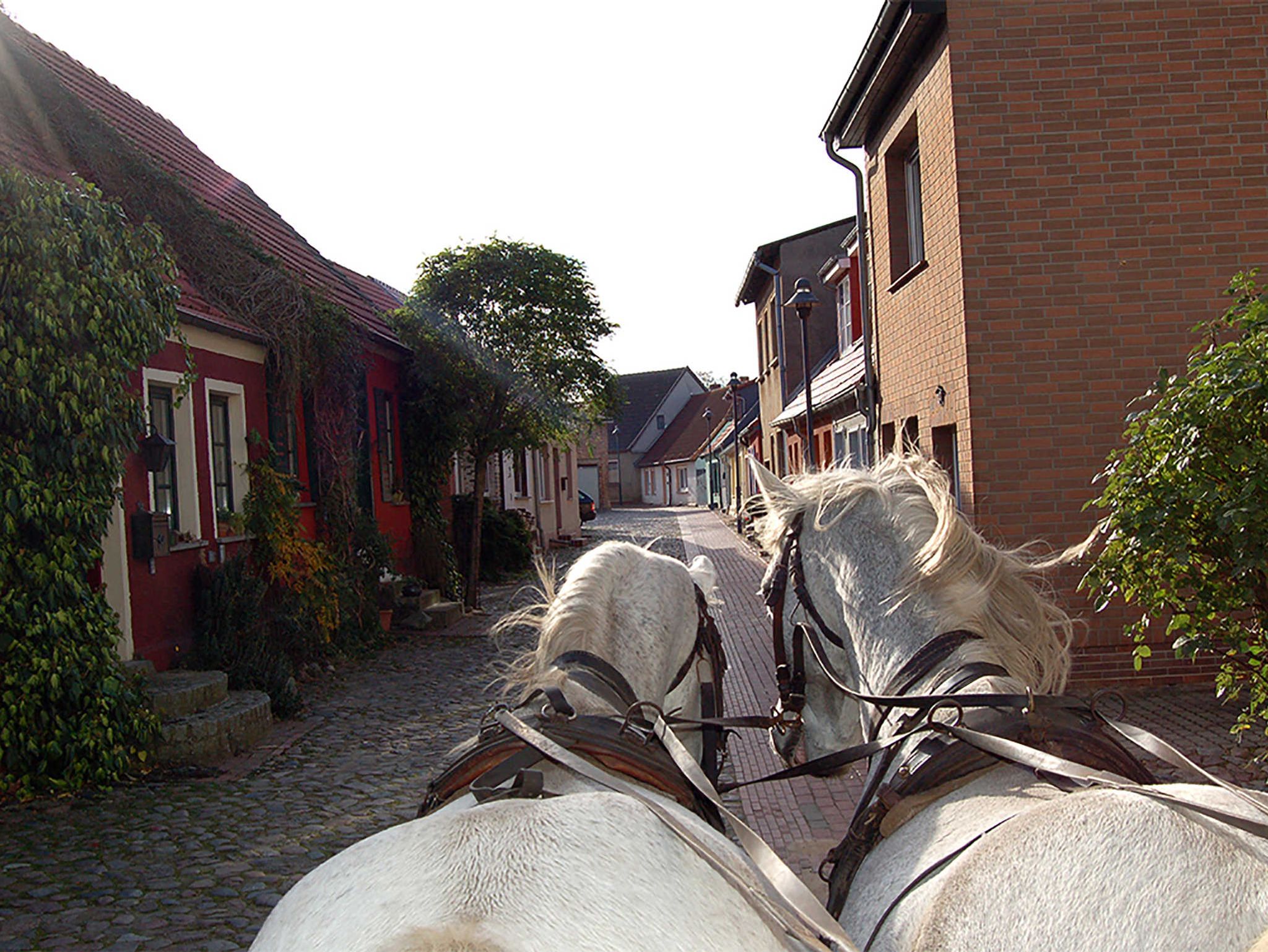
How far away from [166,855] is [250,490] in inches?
221

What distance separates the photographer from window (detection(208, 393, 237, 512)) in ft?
34.4

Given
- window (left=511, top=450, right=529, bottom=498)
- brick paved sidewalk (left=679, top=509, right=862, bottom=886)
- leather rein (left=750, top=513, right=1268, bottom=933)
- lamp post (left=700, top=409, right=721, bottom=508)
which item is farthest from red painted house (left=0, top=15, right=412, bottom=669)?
lamp post (left=700, top=409, right=721, bottom=508)

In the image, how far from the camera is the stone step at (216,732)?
706 centimetres

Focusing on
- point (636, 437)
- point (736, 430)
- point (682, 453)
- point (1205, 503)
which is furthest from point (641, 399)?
point (1205, 503)

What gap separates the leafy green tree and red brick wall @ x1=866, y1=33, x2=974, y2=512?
338 centimetres

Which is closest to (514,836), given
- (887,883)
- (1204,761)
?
(887,883)

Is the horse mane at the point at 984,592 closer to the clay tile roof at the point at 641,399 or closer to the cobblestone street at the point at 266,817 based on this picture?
the cobblestone street at the point at 266,817

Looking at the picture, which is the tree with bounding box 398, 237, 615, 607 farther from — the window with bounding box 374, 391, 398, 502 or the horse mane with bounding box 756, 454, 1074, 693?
the horse mane with bounding box 756, 454, 1074, 693

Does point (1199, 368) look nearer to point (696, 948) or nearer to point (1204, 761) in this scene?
point (1204, 761)

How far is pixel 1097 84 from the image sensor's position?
819 cm

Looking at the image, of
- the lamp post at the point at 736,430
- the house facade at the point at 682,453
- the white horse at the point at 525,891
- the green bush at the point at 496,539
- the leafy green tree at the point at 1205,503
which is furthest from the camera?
the house facade at the point at 682,453

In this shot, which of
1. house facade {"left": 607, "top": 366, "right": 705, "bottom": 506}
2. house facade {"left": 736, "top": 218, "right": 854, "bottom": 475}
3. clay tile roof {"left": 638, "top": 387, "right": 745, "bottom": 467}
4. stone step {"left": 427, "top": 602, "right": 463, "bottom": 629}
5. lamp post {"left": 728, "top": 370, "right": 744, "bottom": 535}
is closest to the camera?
stone step {"left": 427, "top": 602, "right": 463, "bottom": 629}

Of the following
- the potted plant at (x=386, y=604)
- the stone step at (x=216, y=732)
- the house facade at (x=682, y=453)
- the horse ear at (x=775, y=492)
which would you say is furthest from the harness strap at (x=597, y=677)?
the house facade at (x=682, y=453)

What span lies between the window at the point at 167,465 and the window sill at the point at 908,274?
6.84 m
